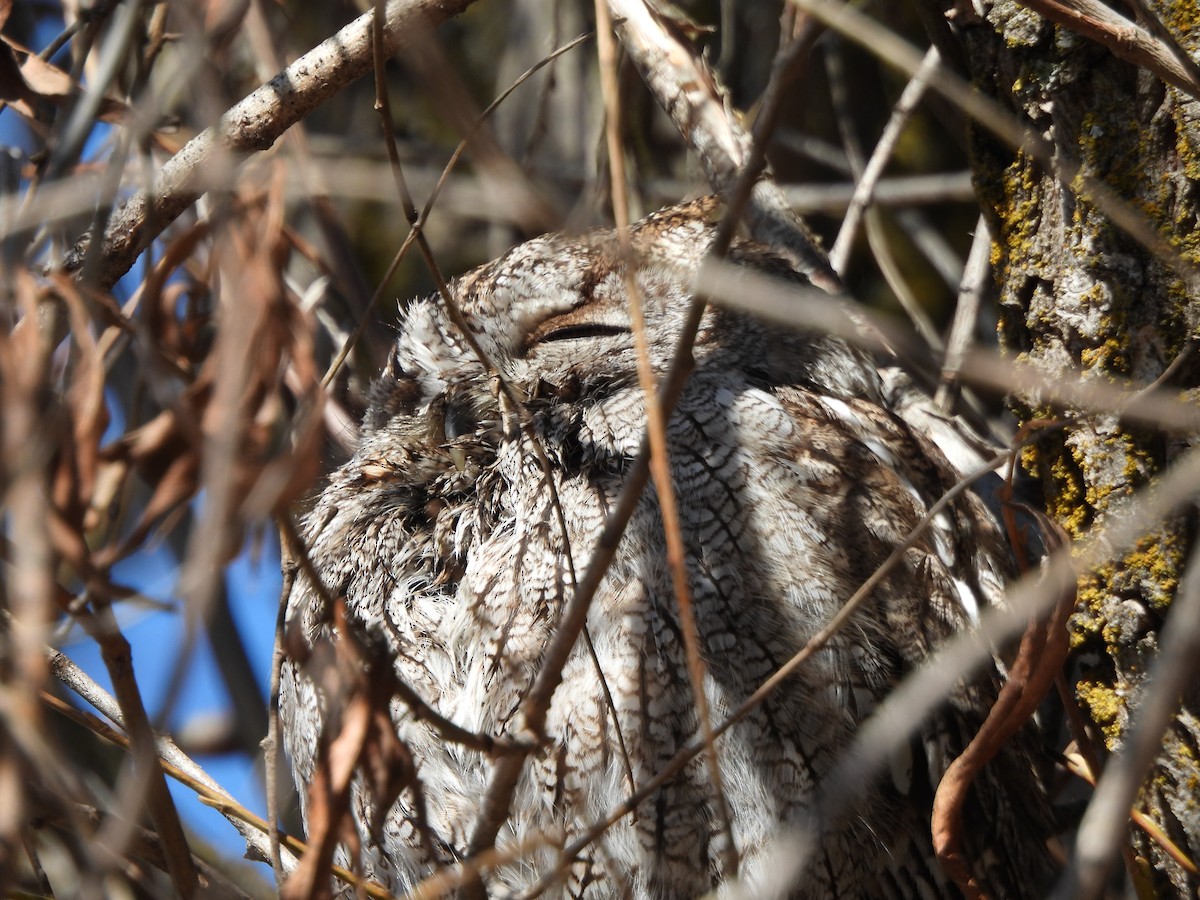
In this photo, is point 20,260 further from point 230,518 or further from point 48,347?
point 230,518

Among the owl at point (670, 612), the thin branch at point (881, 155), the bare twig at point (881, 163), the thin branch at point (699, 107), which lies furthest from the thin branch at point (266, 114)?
the thin branch at point (881, 155)

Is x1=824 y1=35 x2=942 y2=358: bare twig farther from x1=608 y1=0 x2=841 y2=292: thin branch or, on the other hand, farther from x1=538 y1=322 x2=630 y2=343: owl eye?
x1=538 y1=322 x2=630 y2=343: owl eye

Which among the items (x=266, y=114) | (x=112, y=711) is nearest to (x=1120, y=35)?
(x=266, y=114)

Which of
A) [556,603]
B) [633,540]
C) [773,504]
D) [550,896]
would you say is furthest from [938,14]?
[550,896]

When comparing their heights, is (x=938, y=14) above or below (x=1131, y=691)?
above

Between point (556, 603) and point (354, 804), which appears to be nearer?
point (556, 603)


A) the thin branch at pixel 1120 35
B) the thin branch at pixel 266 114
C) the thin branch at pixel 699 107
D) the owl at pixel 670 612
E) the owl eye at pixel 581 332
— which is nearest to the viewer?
the thin branch at pixel 1120 35

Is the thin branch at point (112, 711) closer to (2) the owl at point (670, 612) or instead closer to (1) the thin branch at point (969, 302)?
(2) the owl at point (670, 612)
